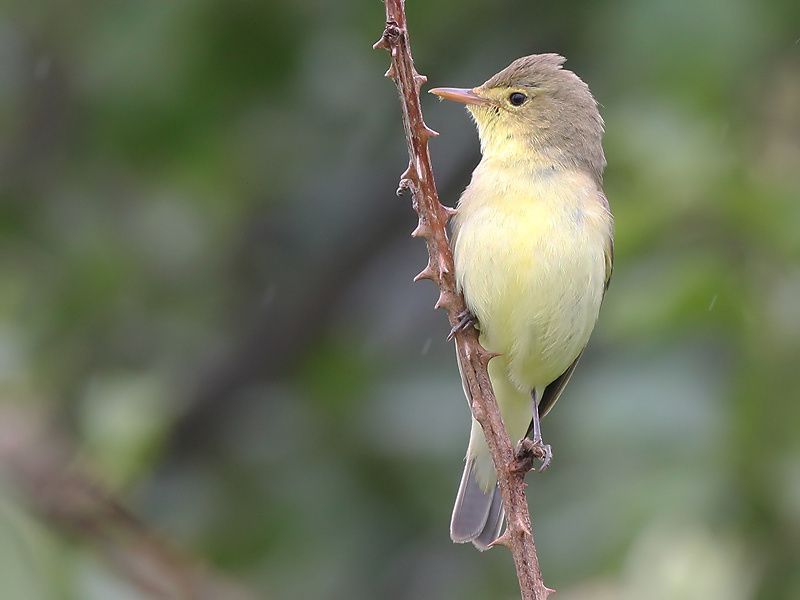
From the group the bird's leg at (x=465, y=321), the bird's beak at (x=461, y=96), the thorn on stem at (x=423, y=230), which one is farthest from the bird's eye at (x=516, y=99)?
the thorn on stem at (x=423, y=230)

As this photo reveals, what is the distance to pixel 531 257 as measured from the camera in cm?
441

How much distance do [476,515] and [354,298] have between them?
224 cm

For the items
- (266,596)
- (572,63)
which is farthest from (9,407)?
(572,63)

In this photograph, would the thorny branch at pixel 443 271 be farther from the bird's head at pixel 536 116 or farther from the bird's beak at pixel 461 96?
the bird's head at pixel 536 116

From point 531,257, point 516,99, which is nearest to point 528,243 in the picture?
point 531,257

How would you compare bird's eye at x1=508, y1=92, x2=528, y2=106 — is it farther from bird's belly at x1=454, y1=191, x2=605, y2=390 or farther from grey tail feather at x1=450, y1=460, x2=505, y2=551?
grey tail feather at x1=450, y1=460, x2=505, y2=551

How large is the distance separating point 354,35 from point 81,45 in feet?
4.06

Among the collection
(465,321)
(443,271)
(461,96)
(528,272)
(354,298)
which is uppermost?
(354,298)

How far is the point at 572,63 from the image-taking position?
666 centimetres

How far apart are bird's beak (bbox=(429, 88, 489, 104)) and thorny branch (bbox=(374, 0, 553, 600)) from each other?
1.55m

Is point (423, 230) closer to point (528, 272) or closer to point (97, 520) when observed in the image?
point (97, 520)

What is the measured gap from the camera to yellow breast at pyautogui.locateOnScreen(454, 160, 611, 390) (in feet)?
14.4

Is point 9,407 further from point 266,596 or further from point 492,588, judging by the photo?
point 492,588

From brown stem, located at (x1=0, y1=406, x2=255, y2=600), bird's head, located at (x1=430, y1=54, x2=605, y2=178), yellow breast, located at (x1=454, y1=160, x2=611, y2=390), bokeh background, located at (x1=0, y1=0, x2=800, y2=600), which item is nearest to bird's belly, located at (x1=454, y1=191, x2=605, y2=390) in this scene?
yellow breast, located at (x1=454, y1=160, x2=611, y2=390)
